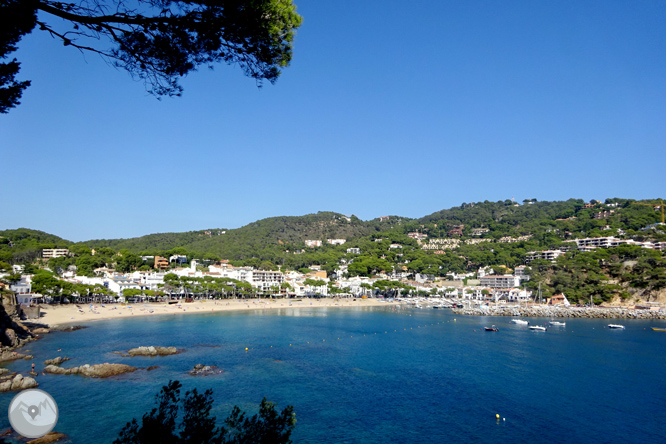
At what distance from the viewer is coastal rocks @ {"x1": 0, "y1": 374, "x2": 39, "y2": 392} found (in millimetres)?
17438

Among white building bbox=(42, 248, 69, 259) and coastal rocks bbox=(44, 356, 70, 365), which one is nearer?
coastal rocks bbox=(44, 356, 70, 365)

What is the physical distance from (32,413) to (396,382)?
19.1m

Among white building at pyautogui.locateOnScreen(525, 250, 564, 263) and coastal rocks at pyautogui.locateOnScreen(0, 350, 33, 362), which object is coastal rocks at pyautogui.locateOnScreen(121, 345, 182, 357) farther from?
white building at pyautogui.locateOnScreen(525, 250, 564, 263)

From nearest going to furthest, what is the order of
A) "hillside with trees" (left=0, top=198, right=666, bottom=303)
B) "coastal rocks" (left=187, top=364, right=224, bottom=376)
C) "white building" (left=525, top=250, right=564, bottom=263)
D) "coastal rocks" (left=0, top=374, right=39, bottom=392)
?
"coastal rocks" (left=0, top=374, right=39, bottom=392), "coastal rocks" (left=187, top=364, right=224, bottom=376), "hillside with trees" (left=0, top=198, right=666, bottom=303), "white building" (left=525, top=250, right=564, bottom=263)

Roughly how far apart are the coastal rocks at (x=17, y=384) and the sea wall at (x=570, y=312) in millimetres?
51895

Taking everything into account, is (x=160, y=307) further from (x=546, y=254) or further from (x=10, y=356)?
(x=546, y=254)

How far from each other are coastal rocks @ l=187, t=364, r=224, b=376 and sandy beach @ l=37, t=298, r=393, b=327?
884 inches

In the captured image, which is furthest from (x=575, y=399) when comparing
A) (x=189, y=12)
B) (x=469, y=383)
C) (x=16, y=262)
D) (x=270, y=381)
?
(x=16, y=262)

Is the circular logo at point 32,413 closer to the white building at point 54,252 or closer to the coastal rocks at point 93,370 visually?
the coastal rocks at point 93,370

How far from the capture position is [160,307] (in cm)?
5366

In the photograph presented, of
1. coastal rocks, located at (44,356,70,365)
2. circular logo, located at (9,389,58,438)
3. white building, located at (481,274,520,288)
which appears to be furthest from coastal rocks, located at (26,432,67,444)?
white building, located at (481,274,520,288)

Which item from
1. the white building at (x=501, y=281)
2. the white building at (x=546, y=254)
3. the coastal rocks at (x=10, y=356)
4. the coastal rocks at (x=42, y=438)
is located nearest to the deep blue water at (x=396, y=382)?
the coastal rocks at (x=42, y=438)

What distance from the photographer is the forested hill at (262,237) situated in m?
110

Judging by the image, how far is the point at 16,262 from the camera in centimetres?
7725
